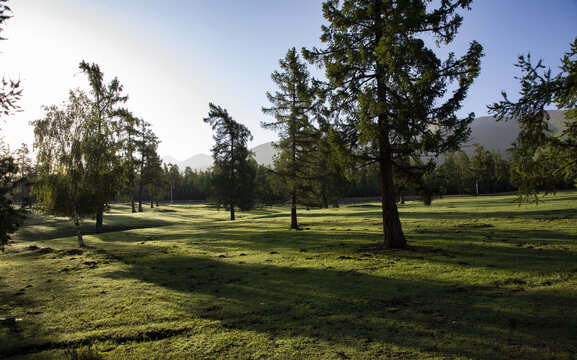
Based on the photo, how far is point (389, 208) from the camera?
13352 millimetres

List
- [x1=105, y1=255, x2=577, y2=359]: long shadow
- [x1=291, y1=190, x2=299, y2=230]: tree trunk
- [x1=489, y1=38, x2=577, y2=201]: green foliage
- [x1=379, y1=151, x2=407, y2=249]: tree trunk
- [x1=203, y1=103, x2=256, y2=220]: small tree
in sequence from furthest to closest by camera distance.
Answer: [x1=203, y1=103, x2=256, y2=220]: small tree < [x1=291, y1=190, x2=299, y2=230]: tree trunk < [x1=379, y1=151, x2=407, y2=249]: tree trunk < [x1=489, y1=38, x2=577, y2=201]: green foliage < [x1=105, y1=255, x2=577, y2=359]: long shadow

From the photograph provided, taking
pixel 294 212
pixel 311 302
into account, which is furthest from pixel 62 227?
pixel 311 302

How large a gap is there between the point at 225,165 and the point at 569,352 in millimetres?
36821

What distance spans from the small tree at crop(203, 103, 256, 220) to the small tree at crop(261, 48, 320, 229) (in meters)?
14.9

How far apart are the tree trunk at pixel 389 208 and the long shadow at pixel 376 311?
4211 millimetres

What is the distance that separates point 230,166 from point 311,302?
32.8 meters

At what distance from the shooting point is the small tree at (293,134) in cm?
2403

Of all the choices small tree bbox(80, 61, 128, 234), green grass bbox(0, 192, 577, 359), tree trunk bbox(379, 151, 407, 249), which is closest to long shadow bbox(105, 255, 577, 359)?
green grass bbox(0, 192, 577, 359)

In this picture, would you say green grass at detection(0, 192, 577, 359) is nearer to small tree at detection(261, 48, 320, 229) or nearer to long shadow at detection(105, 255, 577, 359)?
long shadow at detection(105, 255, 577, 359)

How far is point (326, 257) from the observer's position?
12.9 m

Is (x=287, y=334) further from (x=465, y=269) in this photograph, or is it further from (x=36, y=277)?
(x=36, y=277)

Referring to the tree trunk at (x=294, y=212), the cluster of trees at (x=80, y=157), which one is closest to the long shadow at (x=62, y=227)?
the cluster of trees at (x=80, y=157)

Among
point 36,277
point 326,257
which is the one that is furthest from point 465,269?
point 36,277

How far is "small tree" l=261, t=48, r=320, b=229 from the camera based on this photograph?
24031 millimetres
